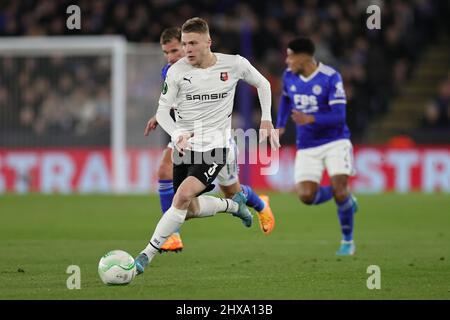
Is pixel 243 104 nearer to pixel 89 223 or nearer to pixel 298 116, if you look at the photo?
pixel 89 223

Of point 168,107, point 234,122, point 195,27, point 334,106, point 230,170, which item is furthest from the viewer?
point 234,122

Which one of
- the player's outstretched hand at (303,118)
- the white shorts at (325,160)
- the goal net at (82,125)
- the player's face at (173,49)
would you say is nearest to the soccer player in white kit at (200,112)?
the player's face at (173,49)

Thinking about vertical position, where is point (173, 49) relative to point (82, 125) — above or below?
above

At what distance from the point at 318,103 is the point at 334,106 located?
0.24 meters

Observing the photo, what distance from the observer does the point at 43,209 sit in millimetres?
16734

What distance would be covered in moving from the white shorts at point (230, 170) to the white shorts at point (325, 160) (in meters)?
1.71

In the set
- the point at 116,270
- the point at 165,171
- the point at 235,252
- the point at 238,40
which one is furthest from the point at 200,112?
the point at 238,40

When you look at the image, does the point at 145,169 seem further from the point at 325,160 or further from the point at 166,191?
the point at 166,191

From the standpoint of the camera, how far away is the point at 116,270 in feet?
25.5

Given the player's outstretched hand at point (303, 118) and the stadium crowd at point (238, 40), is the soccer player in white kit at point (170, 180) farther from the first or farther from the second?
the stadium crowd at point (238, 40)

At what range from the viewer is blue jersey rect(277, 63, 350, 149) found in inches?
424

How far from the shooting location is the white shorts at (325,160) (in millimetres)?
10852

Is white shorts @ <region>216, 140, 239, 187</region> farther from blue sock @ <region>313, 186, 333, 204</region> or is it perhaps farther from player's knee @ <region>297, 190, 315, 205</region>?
blue sock @ <region>313, 186, 333, 204</region>
